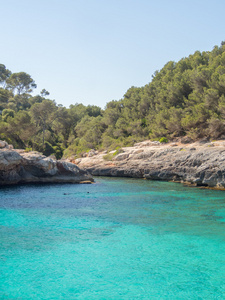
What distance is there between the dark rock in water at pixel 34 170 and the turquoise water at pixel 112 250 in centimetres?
808

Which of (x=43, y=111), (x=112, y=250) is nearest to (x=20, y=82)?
(x=43, y=111)

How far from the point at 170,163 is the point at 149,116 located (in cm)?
2230

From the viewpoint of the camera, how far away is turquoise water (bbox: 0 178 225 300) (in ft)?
28.2

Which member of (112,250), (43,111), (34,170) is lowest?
(112,250)

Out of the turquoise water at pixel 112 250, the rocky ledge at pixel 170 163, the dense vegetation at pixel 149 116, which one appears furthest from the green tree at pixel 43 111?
the turquoise water at pixel 112 250

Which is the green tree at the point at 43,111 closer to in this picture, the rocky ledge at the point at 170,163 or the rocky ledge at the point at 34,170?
the rocky ledge at the point at 170,163

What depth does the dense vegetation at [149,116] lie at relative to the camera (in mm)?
41438

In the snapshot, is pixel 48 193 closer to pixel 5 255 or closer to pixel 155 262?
pixel 5 255

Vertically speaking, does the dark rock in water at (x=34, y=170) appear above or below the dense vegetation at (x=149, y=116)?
below

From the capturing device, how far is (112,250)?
11.6m

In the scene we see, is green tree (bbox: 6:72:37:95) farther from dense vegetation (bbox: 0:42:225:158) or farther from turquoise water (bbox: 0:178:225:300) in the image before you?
turquoise water (bbox: 0:178:225:300)

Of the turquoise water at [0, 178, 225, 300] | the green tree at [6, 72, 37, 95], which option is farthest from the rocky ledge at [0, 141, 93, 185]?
the green tree at [6, 72, 37, 95]

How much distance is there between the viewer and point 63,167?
33.9 metres

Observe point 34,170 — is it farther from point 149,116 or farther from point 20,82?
point 20,82
